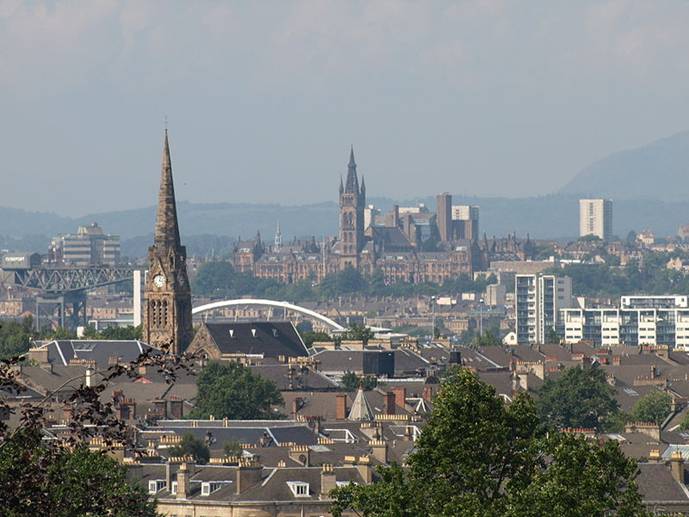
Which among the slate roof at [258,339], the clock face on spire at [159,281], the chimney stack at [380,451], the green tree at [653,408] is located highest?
the clock face on spire at [159,281]

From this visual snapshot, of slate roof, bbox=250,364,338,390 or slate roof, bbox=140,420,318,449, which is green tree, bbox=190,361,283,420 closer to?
slate roof, bbox=250,364,338,390

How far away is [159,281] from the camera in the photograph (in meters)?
166

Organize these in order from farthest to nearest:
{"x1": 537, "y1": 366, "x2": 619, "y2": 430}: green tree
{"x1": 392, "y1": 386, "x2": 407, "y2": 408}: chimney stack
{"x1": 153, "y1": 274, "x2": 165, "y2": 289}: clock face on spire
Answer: {"x1": 153, "y1": 274, "x2": 165, "y2": 289}: clock face on spire < {"x1": 537, "y1": 366, "x2": 619, "y2": 430}: green tree < {"x1": 392, "y1": 386, "x2": 407, "y2": 408}: chimney stack

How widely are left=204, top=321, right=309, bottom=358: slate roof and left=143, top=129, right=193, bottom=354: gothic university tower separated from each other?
2.36 m

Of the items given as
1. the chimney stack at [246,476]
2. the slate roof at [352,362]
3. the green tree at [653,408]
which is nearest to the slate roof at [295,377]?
the slate roof at [352,362]

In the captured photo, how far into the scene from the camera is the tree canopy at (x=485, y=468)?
4141 centimetres

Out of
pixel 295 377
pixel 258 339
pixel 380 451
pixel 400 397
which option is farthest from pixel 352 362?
pixel 380 451

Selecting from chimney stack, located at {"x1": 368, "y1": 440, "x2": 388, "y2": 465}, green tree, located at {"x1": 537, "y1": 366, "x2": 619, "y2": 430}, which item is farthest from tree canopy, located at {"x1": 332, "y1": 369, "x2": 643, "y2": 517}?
green tree, located at {"x1": 537, "y1": 366, "x2": 619, "y2": 430}

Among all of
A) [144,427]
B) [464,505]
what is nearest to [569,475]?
[464,505]

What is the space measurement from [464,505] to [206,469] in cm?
3503

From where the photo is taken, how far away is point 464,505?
40438 millimetres

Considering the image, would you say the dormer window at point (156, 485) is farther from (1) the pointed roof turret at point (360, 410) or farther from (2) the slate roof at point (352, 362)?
(2) the slate roof at point (352, 362)

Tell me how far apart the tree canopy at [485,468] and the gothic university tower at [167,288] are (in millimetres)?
117733

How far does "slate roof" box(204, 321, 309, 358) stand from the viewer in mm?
159375
